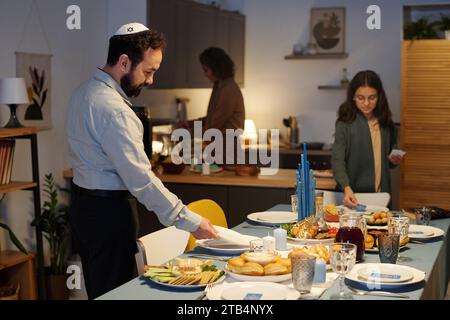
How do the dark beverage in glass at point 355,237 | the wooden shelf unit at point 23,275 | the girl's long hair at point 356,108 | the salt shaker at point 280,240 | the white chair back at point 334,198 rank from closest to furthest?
1. the dark beverage in glass at point 355,237
2. the salt shaker at point 280,240
3. the white chair back at point 334,198
4. the girl's long hair at point 356,108
5. the wooden shelf unit at point 23,275

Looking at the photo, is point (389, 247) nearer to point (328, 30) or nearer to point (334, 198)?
point (334, 198)

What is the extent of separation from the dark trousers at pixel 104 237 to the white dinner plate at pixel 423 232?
3.76 ft

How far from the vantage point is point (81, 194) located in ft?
9.40

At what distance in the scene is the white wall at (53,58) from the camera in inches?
177

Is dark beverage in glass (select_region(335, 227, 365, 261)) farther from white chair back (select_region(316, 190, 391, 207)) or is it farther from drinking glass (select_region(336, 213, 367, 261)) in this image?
white chair back (select_region(316, 190, 391, 207))

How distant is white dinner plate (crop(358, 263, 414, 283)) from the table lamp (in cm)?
263

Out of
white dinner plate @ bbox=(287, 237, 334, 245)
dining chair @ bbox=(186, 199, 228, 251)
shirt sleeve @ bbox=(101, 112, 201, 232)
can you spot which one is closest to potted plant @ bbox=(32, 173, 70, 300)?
dining chair @ bbox=(186, 199, 228, 251)

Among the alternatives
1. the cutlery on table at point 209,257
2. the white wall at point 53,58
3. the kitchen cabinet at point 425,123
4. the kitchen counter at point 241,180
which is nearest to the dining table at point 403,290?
the cutlery on table at point 209,257

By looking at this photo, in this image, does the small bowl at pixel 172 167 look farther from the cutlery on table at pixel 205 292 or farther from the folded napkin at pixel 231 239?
the cutlery on table at pixel 205 292

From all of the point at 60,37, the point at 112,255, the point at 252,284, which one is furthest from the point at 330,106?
the point at 252,284

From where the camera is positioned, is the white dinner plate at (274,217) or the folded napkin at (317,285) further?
the white dinner plate at (274,217)

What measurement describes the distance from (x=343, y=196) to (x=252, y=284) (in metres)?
1.90
